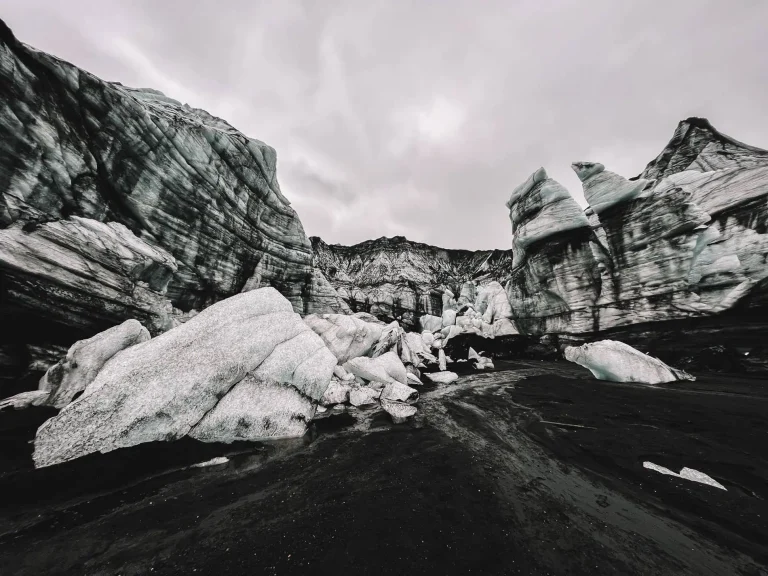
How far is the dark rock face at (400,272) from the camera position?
49375mm

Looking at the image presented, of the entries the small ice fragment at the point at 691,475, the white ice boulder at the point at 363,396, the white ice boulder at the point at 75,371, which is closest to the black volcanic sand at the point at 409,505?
the small ice fragment at the point at 691,475

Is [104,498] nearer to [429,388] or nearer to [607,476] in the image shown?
[607,476]

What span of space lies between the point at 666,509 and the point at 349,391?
891 centimetres

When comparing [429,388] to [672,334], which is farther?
[672,334]

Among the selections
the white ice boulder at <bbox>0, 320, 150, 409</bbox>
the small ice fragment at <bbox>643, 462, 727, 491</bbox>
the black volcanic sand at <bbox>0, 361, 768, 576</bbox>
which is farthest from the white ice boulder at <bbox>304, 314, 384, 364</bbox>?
the small ice fragment at <bbox>643, 462, 727, 491</bbox>

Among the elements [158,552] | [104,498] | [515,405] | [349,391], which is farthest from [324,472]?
[515,405]

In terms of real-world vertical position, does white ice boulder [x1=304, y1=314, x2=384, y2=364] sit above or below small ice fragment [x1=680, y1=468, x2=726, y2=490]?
above

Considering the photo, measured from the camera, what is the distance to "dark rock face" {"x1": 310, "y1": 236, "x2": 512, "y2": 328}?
49.4 m

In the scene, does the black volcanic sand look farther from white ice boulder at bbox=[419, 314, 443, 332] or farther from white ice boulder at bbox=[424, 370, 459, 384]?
white ice boulder at bbox=[419, 314, 443, 332]

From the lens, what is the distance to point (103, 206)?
13.4m

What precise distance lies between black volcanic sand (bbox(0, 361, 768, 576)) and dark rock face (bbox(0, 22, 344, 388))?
21.3 feet

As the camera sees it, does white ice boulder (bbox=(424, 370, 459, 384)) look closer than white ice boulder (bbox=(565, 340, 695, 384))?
No

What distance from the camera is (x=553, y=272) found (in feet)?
75.0

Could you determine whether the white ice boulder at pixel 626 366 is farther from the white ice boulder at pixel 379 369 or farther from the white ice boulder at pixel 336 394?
the white ice boulder at pixel 336 394
